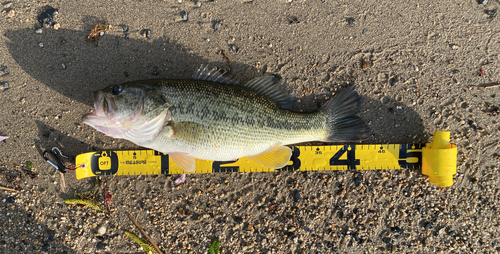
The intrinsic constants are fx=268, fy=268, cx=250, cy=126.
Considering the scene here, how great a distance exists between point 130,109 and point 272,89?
4.87 feet

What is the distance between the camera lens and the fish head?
2557mm

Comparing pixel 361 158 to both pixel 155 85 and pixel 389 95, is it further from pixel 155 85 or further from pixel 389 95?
pixel 155 85

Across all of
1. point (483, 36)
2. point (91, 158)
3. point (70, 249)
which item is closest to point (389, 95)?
point (483, 36)

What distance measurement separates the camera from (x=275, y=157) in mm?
2912

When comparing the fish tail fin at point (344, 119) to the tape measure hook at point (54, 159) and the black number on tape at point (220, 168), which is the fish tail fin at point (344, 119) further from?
the tape measure hook at point (54, 159)

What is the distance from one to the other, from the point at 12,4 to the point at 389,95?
15.7 ft

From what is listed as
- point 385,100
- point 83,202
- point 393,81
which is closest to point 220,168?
point 83,202

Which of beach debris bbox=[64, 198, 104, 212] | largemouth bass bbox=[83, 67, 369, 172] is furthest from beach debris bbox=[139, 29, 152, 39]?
beach debris bbox=[64, 198, 104, 212]

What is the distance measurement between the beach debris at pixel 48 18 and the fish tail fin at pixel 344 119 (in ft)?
11.2

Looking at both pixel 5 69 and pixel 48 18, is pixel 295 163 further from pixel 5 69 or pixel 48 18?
pixel 5 69

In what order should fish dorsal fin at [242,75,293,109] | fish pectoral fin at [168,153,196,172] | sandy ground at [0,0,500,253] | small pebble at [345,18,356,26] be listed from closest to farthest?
fish pectoral fin at [168,153,196,172] → fish dorsal fin at [242,75,293,109] → sandy ground at [0,0,500,253] → small pebble at [345,18,356,26]

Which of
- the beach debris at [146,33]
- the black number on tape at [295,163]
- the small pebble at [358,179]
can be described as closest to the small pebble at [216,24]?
the beach debris at [146,33]

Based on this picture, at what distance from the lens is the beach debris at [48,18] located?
3271 mm

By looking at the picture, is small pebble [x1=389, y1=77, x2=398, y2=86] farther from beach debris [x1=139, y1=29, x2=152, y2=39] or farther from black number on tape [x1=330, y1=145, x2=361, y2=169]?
beach debris [x1=139, y1=29, x2=152, y2=39]
